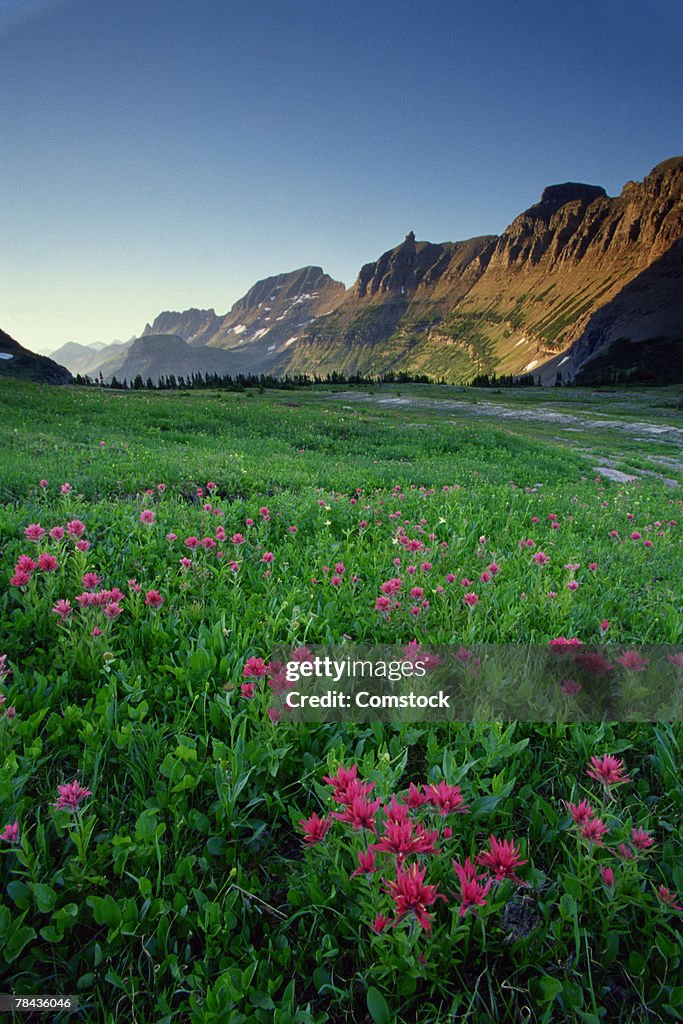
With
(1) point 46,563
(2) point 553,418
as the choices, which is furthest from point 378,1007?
(2) point 553,418

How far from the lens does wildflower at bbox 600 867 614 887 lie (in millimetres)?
1631

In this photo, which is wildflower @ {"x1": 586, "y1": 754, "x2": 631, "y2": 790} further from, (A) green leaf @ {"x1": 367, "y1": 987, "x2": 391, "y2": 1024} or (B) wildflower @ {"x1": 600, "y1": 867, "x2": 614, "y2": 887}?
(A) green leaf @ {"x1": 367, "y1": 987, "x2": 391, "y2": 1024}

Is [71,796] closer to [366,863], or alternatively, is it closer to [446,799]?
[366,863]

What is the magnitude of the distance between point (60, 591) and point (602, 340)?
9049 inches

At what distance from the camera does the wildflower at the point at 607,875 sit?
5.35 feet

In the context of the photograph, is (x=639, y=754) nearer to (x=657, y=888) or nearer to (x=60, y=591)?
(x=657, y=888)

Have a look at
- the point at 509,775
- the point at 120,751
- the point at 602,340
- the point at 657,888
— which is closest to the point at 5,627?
the point at 120,751

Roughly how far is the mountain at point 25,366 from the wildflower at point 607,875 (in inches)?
3510

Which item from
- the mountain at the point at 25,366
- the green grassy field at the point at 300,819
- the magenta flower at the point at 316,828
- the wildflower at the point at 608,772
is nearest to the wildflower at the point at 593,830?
the green grassy field at the point at 300,819

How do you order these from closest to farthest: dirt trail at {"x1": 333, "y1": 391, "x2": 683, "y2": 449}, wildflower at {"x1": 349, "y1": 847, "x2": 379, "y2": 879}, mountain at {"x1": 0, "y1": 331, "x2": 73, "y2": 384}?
wildflower at {"x1": 349, "y1": 847, "x2": 379, "y2": 879}
dirt trail at {"x1": 333, "y1": 391, "x2": 683, "y2": 449}
mountain at {"x1": 0, "y1": 331, "x2": 73, "y2": 384}

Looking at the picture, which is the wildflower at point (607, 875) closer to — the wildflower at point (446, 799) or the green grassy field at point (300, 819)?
the green grassy field at point (300, 819)

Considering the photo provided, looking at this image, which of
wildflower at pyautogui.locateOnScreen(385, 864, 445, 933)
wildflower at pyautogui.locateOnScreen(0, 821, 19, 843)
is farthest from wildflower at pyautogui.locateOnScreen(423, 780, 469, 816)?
wildflower at pyautogui.locateOnScreen(0, 821, 19, 843)

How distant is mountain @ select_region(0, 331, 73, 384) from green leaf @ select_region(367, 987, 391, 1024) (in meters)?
88.9

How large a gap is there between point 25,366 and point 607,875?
98.3 metres
